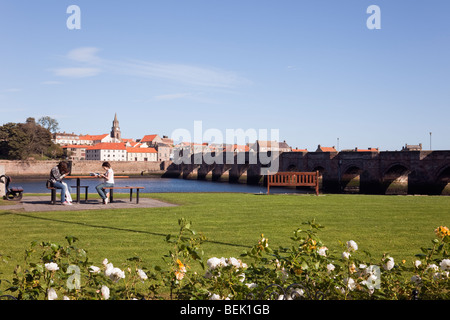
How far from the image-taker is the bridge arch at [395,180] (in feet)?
166

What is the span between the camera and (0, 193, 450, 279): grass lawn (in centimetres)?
674

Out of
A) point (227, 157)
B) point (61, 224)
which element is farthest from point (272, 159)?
point (61, 224)

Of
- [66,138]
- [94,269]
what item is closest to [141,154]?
[66,138]

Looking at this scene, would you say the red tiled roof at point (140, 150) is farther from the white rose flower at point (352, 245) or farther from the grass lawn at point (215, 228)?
A: the white rose flower at point (352, 245)

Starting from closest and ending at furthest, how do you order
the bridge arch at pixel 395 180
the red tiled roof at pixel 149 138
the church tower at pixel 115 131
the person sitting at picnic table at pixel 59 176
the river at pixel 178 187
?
the person sitting at picnic table at pixel 59 176
the bridge arch at pixel 395 180
the river at pixel 178 187
the red tiled roof at pixel 149 138
the church tower at pixel 115 131

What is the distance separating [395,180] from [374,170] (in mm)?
2830

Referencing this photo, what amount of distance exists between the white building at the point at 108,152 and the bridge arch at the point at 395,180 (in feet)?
359

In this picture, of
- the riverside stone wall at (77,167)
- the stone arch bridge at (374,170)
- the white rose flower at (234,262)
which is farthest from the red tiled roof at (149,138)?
the white rose flower at (234,262)

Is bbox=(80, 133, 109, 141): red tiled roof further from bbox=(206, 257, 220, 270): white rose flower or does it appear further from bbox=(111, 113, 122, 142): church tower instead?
bbox=(206, 257, 220, 270): white rose flower

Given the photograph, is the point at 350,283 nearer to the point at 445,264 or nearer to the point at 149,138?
the point at 445,264

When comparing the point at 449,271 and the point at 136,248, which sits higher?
the point at 449,271
